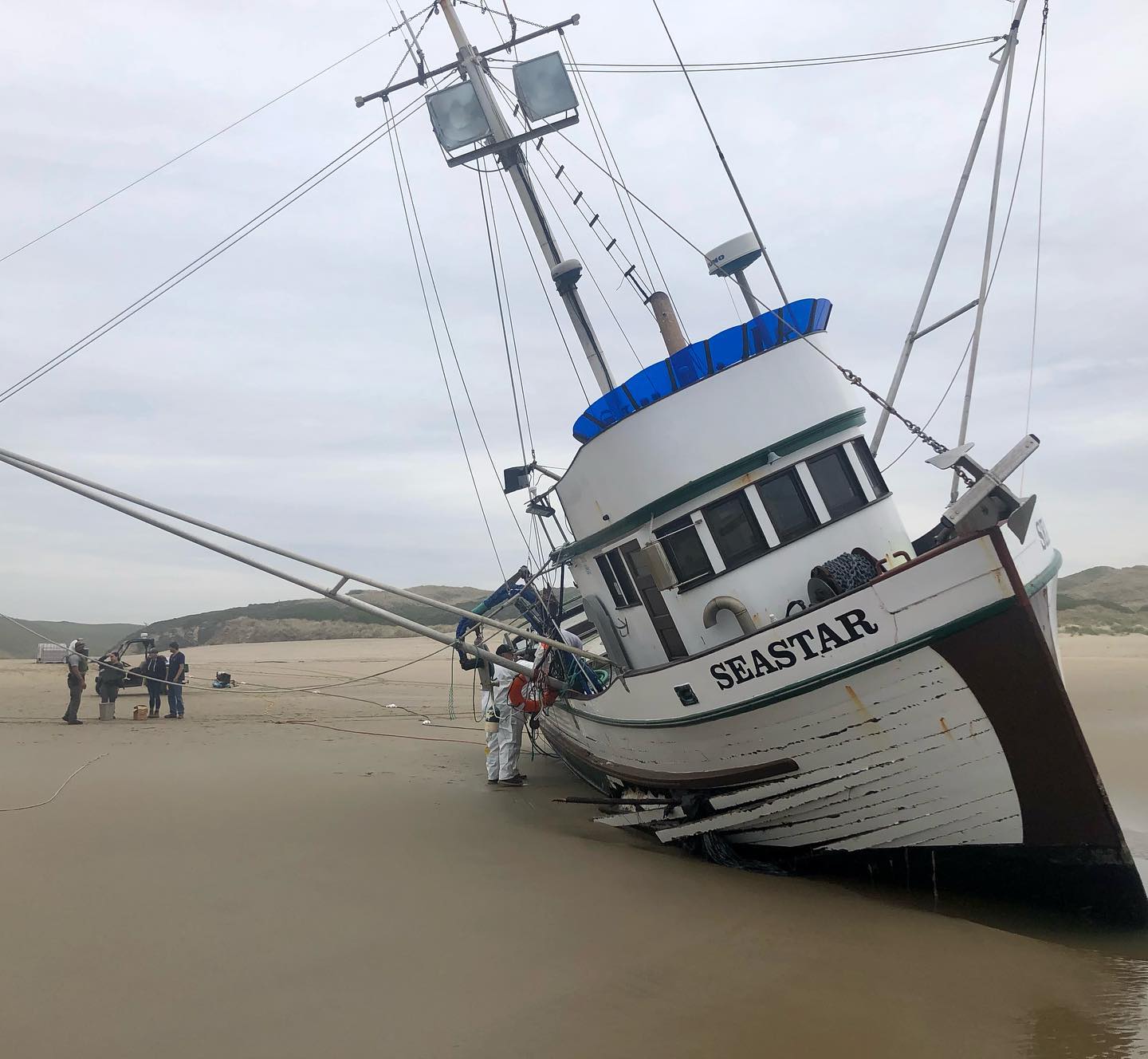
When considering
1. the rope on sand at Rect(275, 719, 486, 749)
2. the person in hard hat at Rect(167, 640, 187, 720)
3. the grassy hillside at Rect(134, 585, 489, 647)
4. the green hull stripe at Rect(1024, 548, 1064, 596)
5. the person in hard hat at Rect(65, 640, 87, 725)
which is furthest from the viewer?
the grassy hillside at Rect(134, 585, 489, 647)

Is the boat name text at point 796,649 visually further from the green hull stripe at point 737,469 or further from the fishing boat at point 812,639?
the green hull stripe at point 737,469

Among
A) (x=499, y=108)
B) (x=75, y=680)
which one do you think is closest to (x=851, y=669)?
(x=499, y=108)

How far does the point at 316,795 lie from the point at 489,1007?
513 centimetres

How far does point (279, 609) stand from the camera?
Result: 57.9 metres

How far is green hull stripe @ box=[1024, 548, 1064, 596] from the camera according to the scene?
6430 millimetres

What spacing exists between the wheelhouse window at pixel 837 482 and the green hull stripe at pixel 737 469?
0.19 m

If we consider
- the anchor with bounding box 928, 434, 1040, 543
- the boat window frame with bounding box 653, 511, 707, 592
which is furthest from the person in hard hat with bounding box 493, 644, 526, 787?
the anchor with bounding box 928, 434, 1040, 543

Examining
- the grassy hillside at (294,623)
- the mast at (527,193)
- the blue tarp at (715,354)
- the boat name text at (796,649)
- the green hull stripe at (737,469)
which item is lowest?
the boat name text at (796,649)

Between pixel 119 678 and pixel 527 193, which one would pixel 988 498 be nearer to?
pixel 527 193

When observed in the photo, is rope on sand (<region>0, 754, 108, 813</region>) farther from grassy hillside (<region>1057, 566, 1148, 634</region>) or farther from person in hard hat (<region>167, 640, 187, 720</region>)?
grassy hillside (<region>1057, 566, 1148, 634</region>)

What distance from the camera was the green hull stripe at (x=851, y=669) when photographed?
520cm

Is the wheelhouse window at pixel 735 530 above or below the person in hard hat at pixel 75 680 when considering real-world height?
below

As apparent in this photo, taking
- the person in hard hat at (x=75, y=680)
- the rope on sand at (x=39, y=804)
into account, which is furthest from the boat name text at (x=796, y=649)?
the person in hard hat at (x=75, y=680)

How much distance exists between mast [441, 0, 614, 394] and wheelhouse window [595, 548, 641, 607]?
3.17m
